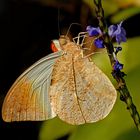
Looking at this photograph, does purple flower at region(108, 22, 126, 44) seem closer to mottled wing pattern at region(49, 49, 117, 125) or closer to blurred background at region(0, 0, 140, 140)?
mottled wing pattern at region(49, 49, 117, 125)

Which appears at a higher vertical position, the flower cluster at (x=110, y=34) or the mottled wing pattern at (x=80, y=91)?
the flower cluster at (x=110, y=34)

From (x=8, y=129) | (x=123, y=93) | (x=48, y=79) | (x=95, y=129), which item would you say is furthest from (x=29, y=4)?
(x=123, y=93)

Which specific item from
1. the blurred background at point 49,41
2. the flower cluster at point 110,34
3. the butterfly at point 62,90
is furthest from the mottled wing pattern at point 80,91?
the blurred background at point 49,41

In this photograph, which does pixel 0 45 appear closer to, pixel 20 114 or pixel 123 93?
pixel 20 114

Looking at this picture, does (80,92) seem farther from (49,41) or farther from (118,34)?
(49,41)

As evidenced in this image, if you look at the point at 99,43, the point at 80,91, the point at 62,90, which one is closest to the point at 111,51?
the point at 99,43

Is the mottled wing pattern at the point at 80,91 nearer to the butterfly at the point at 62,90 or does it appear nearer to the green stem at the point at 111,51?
the butterfly at the point at 62,90
